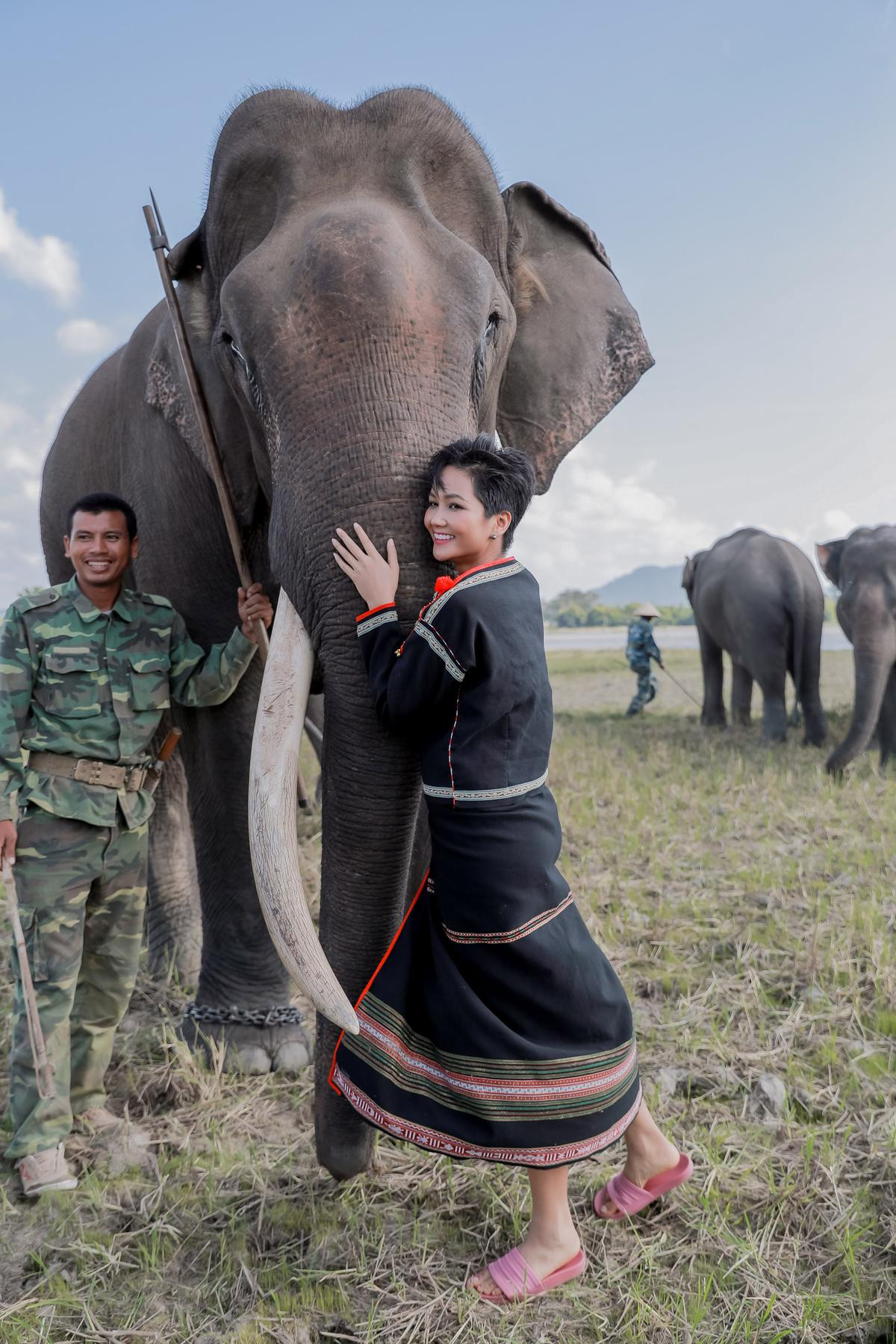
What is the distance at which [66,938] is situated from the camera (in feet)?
9.74

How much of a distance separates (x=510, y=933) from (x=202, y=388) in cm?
195

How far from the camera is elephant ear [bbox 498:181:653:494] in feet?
10.9

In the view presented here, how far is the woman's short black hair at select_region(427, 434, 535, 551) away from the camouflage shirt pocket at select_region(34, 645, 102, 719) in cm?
143

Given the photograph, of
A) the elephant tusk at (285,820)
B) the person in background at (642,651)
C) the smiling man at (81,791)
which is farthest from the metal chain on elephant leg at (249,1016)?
the person in background at (642,651)

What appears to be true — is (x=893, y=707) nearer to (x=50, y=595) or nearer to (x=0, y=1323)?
(x=50, y=595)

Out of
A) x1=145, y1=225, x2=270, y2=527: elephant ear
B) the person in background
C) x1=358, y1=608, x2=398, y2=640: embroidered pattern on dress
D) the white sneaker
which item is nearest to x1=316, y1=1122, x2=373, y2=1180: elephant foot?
the white sneaker

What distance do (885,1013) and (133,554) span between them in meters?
3.09

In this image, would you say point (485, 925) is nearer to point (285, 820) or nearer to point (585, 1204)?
point (285, 820)

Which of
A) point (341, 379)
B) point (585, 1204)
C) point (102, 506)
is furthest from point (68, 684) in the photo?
point (585, 1204)

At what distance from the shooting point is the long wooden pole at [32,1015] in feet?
9.27

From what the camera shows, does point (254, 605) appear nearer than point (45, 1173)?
No

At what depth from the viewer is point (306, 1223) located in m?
2.52

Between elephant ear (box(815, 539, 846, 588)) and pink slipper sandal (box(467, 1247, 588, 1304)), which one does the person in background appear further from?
pink slipper sandal (box(467, 1247, 588, 1304))

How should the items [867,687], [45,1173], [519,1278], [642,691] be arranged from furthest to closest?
1. [642,691]
2. [867,687]
3. [45,1173]
4. [519,1278]
